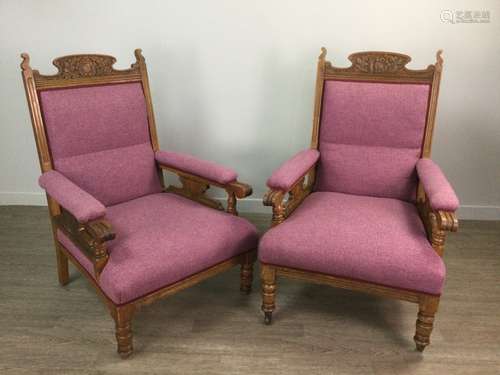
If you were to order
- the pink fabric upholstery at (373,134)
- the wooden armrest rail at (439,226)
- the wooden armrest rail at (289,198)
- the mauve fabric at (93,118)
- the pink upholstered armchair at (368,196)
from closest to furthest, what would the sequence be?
the wooden armrest rail at (439,226)
the pink upholstered armchair at (368,196)
the wooden armrest rail at (289,198)
the mauve fabric at (93,118)
the pink fabric upholstery at (373,134)

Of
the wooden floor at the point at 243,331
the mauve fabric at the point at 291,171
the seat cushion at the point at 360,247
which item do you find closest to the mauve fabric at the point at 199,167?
Result: the mauve fabric at the point at 291,171

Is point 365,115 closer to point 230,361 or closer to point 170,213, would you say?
point 170,213

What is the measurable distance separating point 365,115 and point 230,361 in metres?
1.33

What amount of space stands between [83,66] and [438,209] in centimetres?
172

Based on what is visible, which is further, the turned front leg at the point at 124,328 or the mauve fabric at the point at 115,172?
the mauve fabric at the point at 115,172

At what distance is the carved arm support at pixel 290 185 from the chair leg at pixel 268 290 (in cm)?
21

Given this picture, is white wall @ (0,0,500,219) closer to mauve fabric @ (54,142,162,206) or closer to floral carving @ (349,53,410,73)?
floral carving @ (349,53,410,73)

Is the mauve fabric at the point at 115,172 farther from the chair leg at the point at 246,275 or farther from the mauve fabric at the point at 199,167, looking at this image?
the chair leg at the point at 246,275

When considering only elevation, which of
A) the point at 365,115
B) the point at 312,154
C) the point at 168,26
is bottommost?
the point at 312,154

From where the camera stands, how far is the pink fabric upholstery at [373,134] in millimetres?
2201

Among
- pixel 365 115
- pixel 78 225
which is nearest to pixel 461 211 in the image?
pixel 365 115

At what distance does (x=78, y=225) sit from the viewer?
1.77 metres

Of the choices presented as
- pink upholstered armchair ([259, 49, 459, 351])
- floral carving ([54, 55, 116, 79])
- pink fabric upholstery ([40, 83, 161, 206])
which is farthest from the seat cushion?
floral carving ([54, 55, 116, 79])

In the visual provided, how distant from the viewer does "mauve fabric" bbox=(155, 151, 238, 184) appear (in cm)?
209
